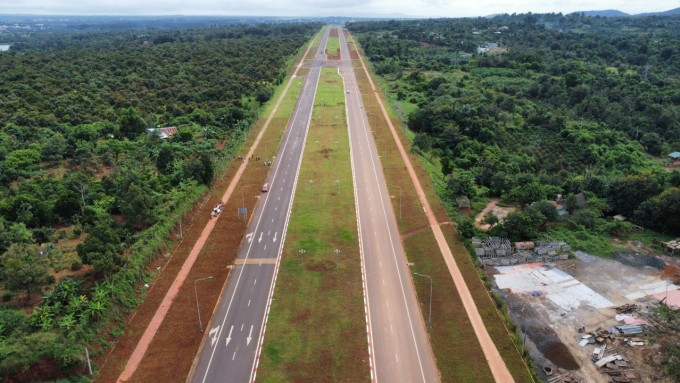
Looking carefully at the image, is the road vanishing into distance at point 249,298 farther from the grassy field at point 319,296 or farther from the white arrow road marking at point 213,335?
the grassy field at point 319,296

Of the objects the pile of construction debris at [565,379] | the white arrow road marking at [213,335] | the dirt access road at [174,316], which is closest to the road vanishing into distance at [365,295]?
the white arrow road marking at [213,335]

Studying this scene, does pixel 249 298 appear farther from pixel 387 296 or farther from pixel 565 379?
pixel 565 379

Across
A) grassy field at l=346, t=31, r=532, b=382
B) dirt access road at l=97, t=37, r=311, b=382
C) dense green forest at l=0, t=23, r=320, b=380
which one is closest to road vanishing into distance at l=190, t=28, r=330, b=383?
dirt access road at l=97, t=37, r=311, b=382

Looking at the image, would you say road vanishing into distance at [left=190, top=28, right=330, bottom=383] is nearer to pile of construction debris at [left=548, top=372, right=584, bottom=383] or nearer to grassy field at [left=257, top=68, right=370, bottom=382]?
grassy field at [left=257, top=68, right=370, bottom=382]

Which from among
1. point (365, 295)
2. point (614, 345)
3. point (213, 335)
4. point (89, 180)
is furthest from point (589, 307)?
point (89, 180)

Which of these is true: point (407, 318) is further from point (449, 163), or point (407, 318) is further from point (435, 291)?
point (449, 163)

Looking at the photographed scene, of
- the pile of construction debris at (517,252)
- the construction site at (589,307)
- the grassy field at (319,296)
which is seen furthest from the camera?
the pile of construction debris at (517,252)
